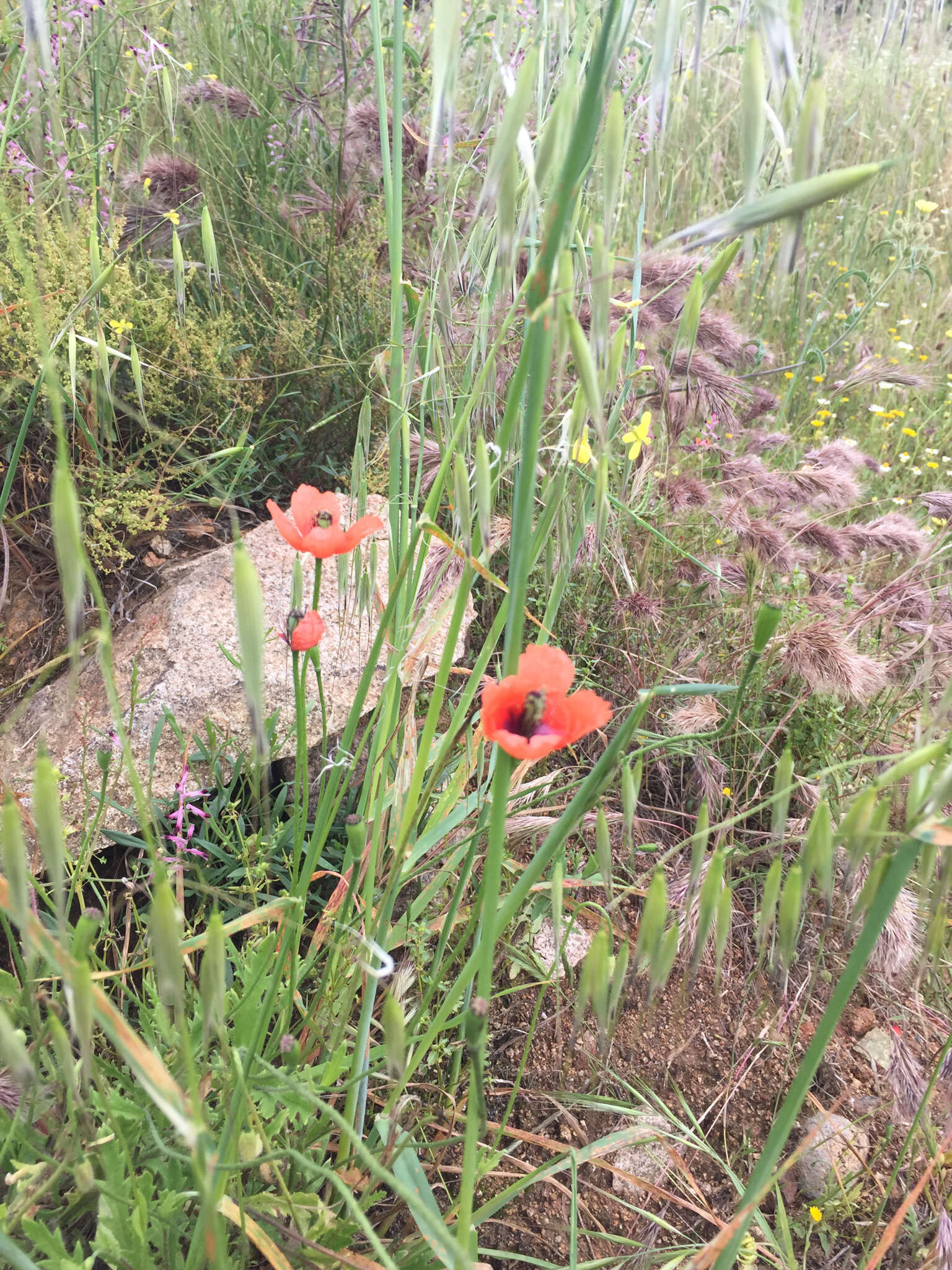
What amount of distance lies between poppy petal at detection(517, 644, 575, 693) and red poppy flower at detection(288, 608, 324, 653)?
233 mm

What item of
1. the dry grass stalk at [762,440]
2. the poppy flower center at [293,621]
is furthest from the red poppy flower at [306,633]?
the dry grass stalk at [762,440]

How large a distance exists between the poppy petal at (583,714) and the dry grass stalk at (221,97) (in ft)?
6.32

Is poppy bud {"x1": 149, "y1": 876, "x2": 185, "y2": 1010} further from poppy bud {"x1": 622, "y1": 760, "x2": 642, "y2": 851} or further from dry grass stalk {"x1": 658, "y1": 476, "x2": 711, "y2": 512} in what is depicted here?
dry grass stalk {"x1": 658, "y1": 476, "x2": 711, "y2": 512}

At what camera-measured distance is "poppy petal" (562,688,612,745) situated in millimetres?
526

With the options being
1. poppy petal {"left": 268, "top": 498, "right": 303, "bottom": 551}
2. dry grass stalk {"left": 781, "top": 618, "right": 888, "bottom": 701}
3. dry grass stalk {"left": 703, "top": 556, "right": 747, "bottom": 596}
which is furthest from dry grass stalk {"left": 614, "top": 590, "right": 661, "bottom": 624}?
poppy petal {"left": 268, "top": 498, "right": 303, "bottom": 551}

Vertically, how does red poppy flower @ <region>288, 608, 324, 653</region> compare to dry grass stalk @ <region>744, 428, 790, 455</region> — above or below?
above

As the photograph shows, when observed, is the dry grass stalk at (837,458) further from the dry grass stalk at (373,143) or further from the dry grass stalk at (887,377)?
the dry grass stalk at (373,143)

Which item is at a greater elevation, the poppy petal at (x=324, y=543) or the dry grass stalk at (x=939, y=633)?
the poppy petal at (x=324, y=543)

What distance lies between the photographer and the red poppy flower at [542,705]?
1.73 ft

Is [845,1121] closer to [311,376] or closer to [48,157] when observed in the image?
[311,376]

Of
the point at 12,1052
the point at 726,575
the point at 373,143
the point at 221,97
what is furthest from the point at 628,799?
the point at 221,97

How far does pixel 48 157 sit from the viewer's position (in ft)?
5.96

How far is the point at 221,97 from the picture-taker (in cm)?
190

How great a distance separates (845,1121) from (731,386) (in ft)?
3.81
